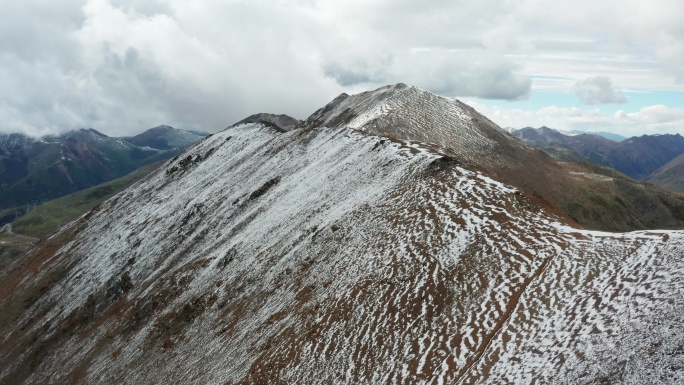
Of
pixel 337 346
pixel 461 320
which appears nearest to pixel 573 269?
pixel 461 320

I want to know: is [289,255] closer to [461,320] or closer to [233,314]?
[233,314]

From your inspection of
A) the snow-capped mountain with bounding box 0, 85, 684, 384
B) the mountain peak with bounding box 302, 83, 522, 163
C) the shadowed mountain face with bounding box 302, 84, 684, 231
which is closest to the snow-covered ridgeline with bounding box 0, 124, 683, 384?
the snow-capped mountain with bounding box 0, 85, 684, 384

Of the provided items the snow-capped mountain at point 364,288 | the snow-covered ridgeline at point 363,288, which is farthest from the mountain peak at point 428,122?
the snow-covered ridgeline at point 363,288

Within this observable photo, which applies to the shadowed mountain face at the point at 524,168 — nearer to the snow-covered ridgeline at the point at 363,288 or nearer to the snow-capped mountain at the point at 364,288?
the snow-capped mountain at the point at 364,288

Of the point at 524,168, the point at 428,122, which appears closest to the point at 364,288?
the point at 428,122

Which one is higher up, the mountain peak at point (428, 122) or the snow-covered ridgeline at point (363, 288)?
the mountain peak at point (428, 122)

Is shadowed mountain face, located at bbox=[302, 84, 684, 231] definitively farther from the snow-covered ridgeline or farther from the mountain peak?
the snow-covered ridgeline

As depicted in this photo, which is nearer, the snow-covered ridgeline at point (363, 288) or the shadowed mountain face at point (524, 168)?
the snow-covered ridgeline at point (363, 288)

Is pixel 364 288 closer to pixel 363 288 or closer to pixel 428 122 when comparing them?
pixel 363 288

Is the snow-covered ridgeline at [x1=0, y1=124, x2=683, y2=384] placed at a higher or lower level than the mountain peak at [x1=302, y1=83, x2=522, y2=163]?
lower
